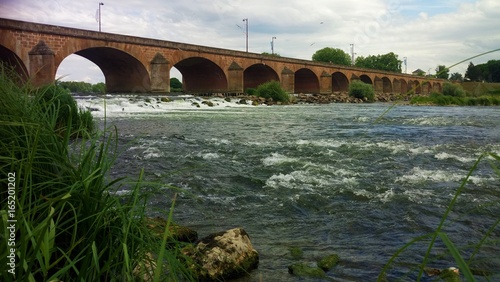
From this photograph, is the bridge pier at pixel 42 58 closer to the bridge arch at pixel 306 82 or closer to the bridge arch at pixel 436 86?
the bridge arch at pixel 306 82

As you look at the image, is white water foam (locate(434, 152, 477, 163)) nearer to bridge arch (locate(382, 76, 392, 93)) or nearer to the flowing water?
the flowing water

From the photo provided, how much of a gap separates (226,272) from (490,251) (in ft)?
8.07

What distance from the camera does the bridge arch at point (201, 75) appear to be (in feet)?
135

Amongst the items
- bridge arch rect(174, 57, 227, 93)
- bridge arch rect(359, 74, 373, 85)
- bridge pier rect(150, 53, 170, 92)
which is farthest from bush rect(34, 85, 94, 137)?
bridge arch rect(359, 74, 373, 85)

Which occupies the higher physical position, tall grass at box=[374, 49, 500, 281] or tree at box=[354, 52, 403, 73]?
tree at box=[354, 52, 403, 73]

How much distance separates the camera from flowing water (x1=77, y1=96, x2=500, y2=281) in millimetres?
3885

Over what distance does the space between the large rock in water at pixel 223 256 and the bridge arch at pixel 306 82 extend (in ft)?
178

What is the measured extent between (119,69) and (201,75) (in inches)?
426

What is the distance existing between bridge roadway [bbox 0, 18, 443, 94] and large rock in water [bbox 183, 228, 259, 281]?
958 centimetres

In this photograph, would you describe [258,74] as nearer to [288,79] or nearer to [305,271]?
[288,79]

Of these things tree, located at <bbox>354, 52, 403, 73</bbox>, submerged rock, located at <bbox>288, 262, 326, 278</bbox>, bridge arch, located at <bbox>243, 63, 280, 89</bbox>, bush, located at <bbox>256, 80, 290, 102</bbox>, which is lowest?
submerged rock, located at <bbox>288, 262, 326, 278</bbox>

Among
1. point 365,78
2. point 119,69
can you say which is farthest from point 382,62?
point 119,69

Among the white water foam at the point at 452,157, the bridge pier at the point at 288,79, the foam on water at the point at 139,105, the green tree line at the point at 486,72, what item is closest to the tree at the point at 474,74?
the green tree line at the point at 486,72

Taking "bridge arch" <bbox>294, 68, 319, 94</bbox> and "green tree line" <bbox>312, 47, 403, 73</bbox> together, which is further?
"green tree line" <bbox>312, 47, 403, 73</bbox>
